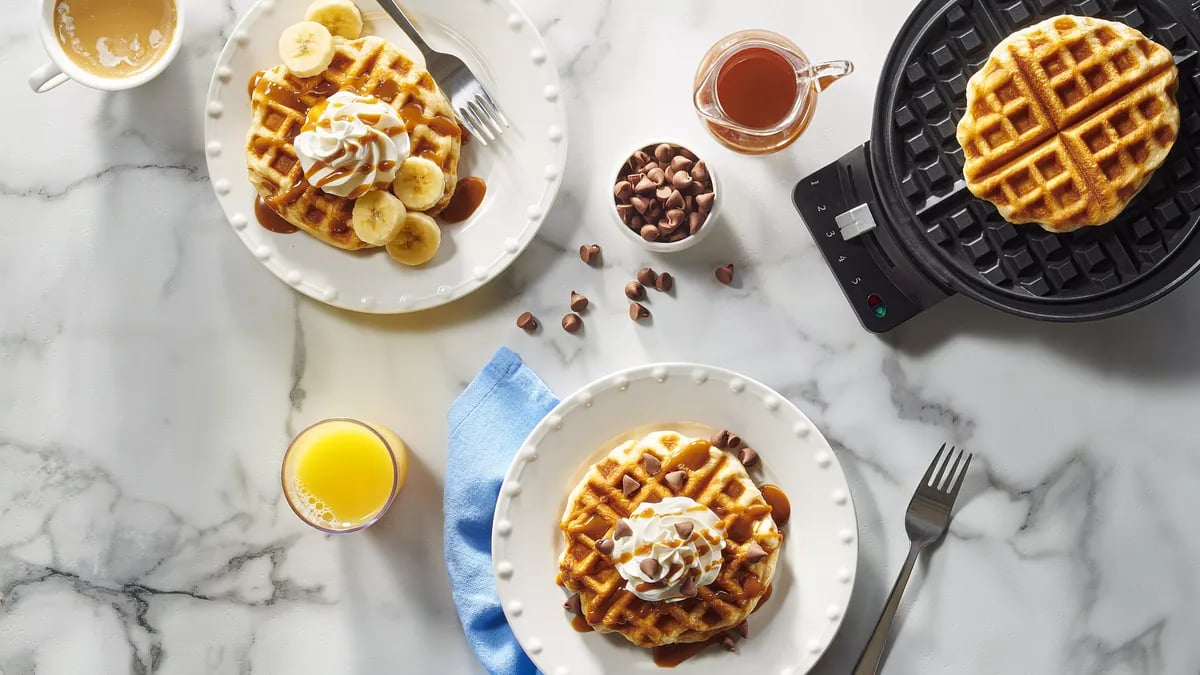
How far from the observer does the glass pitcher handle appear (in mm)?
2255

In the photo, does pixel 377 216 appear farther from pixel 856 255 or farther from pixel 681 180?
pixel 856 255

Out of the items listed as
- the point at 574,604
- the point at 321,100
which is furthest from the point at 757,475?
the point at 321,100

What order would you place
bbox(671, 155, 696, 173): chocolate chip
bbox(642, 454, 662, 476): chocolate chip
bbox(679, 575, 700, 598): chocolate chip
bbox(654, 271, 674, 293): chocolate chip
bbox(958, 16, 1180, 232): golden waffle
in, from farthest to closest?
bbox(654, 271, 674, 293): chocolate chip
bbox(671, 155, 696, 173): chocolate chip
bbox(642, 454, 662, 476): chocolate chip
bbox(679, 575, 700, 598): chocolate chip
bbox(958, 16, 1180, 232): golden waffle

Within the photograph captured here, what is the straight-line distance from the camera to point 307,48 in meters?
2.36

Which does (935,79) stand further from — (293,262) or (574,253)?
(293,262)

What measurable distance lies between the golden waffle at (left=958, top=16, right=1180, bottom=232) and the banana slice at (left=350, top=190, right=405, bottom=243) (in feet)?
4.60

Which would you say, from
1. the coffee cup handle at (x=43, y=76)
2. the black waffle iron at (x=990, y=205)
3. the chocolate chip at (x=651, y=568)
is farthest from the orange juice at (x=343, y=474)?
the black waffle iron at (x=990, y=205)

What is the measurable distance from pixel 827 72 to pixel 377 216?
3.92 feet

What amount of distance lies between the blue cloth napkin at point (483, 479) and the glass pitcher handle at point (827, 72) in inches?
42.7

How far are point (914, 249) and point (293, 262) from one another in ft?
5.26

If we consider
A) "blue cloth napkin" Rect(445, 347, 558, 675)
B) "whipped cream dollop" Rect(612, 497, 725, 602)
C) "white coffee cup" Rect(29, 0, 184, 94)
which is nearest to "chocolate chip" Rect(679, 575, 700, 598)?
"whipped cream dollop" Rect(612, 497, 725, 602)

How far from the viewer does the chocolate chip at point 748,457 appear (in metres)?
2.39

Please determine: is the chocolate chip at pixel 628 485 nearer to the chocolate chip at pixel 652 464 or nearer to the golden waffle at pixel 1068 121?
the chocolate chip at pixel 652 464

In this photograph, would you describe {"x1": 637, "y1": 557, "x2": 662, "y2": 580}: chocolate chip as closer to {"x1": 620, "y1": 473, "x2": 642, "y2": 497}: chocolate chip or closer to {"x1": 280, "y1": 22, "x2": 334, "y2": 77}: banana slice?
{"x1": 620, "y1": 473, "x2": 642, "y2": 497}: chocolate chip
